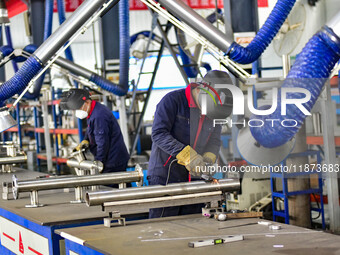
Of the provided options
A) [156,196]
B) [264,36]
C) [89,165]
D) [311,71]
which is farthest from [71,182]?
[311,71]

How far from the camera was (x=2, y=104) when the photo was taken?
4734 mm

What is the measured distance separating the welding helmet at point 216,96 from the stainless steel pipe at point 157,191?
17.8 inches

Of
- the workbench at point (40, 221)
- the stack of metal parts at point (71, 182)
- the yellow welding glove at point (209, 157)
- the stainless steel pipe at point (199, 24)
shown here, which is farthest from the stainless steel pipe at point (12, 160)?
the yellow welding glove at point (209, 157)

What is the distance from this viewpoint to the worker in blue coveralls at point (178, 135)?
3558mm

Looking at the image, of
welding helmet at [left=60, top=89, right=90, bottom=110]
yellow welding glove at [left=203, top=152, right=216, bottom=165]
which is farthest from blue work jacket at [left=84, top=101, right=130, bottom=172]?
yellow welding glove at [left=203, top=152, right=216, bottom=165]

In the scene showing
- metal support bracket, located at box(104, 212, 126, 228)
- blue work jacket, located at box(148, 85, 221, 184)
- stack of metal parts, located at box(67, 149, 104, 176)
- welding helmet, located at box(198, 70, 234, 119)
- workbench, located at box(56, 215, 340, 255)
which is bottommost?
workbench, located at box(56, 215, 340, 255)

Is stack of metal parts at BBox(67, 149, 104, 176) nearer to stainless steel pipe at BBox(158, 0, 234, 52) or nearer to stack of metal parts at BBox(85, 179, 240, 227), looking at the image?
stack of metal parts at BBox(85, 179, 240, 227)

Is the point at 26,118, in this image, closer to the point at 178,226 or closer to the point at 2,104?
the point at 2,104

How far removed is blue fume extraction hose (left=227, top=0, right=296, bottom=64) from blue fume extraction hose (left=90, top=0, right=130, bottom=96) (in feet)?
7.34

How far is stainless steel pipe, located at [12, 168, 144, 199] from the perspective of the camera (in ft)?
11.7

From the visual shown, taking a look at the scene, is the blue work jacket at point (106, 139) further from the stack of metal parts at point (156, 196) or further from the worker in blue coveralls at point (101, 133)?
the stack of metal parts at point (156, 196)

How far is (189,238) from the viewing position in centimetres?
252

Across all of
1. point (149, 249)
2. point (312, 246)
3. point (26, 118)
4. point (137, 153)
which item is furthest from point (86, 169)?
point (26, 118)

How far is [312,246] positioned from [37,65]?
3060 mm
